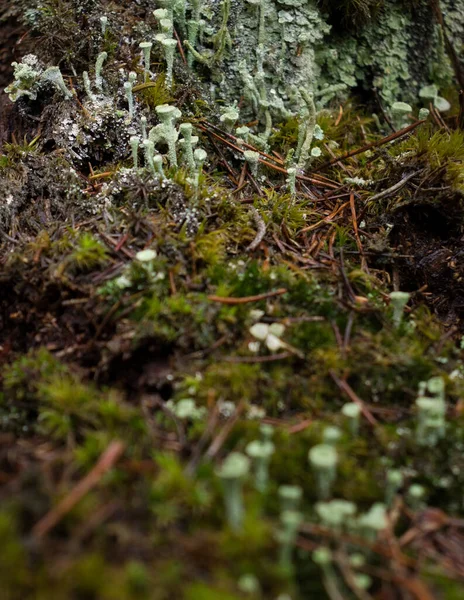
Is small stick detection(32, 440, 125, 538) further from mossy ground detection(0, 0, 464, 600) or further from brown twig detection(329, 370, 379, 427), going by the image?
brown twig detection(329, 370, 379, 427)

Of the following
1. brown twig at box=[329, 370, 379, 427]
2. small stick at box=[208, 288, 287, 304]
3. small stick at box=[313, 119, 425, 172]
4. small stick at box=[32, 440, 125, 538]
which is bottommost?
brown twig at box=[329, 370, 379, 427]

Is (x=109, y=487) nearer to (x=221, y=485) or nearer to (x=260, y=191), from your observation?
(x=221, y=485)

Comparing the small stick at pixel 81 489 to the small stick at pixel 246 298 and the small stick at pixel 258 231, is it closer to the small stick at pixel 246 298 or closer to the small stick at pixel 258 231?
the small stick at pixel 246 298

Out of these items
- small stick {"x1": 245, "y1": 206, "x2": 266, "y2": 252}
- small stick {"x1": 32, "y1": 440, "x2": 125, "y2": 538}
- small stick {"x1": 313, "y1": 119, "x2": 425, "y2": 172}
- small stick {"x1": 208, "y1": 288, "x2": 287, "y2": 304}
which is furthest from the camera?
small stick {"x1": 313, "y1": 119, "x2": 425, "y2": 172}

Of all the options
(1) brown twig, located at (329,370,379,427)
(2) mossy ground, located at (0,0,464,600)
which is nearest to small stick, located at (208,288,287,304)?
(2) mossy ground, located at (0,0,464,600)

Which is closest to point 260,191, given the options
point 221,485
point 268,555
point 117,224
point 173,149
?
point 173,149

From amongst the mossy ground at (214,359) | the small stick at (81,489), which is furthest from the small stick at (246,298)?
the small stick at (81,489)

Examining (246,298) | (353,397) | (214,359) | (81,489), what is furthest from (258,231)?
(81,489)

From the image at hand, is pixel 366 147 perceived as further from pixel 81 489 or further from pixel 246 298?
pixel 81 489
